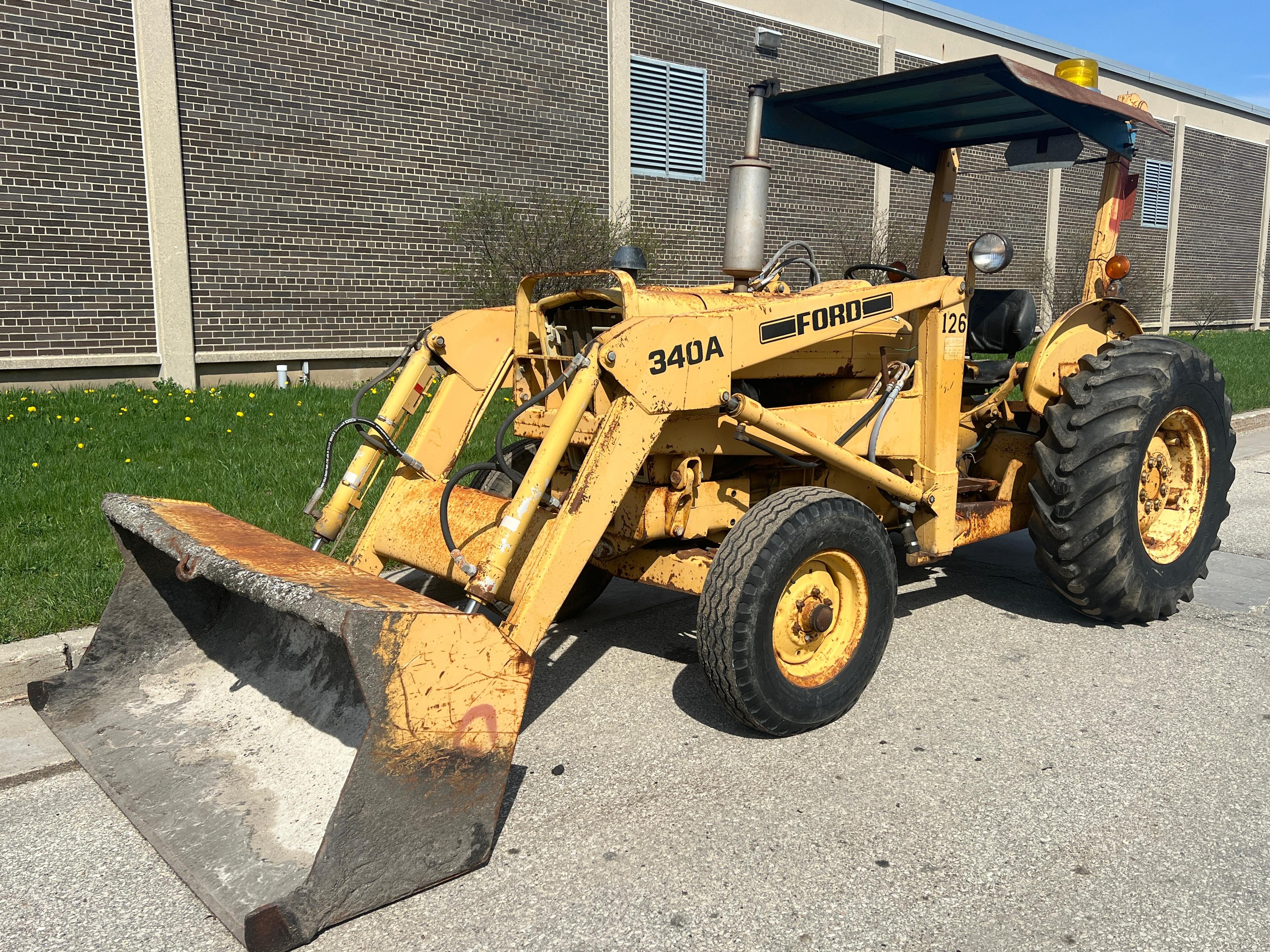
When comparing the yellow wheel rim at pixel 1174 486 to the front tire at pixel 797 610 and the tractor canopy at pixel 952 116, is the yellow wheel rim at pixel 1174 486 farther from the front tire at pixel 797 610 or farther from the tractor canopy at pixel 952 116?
the front tire at pixel 797 610

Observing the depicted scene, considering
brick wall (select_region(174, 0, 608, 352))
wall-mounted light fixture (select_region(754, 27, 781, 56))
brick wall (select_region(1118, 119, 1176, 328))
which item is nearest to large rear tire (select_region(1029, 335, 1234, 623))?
brick wall (select_region(174, 0, 608, 352))

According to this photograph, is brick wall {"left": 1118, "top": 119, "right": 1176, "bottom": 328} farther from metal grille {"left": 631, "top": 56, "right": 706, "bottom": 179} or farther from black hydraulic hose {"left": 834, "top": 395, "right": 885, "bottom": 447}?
black hydraulic hose {"left": 834, "top": 395, "right": 885, "bottom": 447}

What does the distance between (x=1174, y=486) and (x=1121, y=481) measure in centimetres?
97

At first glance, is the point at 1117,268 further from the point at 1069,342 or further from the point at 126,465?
the point at 126,465

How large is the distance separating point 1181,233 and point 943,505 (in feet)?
79.2

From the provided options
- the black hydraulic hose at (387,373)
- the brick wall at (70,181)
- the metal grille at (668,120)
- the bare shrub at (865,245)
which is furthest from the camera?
the bare shrub at (865,245)

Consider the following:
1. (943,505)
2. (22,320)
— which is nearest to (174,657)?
(943,505)

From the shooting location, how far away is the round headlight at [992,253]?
14.5 feet

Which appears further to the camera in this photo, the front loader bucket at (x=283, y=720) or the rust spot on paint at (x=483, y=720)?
the rust spot on paint at (x=483, y=720)

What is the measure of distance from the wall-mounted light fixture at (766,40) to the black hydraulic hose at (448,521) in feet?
43.3

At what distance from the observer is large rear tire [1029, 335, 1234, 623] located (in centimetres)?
465

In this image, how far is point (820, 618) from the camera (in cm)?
372

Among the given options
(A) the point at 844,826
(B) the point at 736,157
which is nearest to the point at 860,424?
(A) the point at 844,826

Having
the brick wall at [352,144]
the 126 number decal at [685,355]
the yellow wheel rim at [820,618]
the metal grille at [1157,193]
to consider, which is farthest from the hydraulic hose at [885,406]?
the metal grille at [1157,193]
